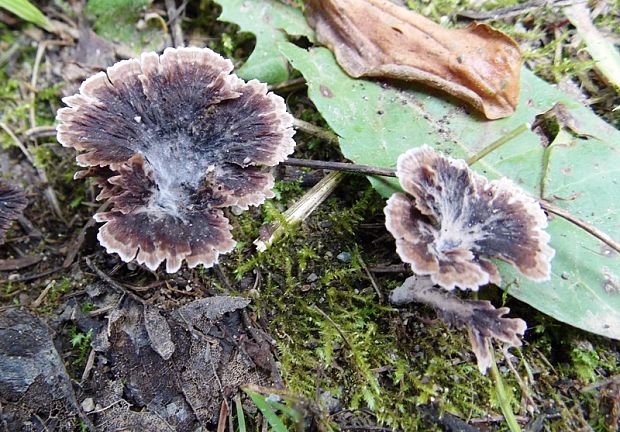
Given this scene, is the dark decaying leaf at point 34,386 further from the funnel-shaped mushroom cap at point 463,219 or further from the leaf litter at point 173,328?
the funnel-shaped mushroom cap at point 463,219

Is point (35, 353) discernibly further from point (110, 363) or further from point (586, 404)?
point (586, 404)

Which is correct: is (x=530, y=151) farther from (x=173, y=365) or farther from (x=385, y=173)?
(x=173, y=365)

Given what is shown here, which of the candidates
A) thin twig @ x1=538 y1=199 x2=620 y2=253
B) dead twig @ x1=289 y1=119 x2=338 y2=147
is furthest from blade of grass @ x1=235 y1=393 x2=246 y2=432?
thin twig @ x1=538 y1=199 x2=620 y2=253

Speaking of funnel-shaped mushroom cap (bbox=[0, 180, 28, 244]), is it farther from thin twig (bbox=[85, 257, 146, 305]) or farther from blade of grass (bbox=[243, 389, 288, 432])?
blade of grass (bbox=[243, 389, 288, 432])

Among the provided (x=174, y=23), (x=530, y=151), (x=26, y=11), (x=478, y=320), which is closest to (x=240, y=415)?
(x=478, y=320)

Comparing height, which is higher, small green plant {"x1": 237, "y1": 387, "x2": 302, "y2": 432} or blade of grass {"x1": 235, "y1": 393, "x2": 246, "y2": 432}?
small green plant {"x1": 237, "y1": 387, "x2": 302, "y2": 432}

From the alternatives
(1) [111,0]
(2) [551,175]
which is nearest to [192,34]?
(1) [111,0]
